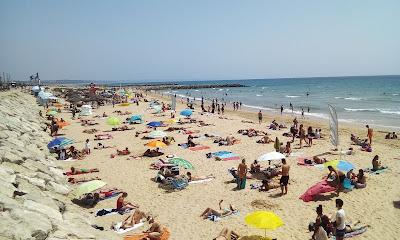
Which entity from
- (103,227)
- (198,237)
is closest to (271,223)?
(198,237)

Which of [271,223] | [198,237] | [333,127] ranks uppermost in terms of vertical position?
[333,127]

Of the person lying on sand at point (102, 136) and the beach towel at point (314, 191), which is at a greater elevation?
the beach towel at point (314, 191)

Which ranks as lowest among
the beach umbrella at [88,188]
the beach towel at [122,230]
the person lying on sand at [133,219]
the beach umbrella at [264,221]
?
the beach towel at [122,230]

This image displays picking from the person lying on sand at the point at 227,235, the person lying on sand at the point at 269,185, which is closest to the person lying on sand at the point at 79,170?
the person lying on sand at the point at 269,185

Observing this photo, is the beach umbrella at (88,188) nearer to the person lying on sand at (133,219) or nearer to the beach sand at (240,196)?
the beach sand at (240,196)

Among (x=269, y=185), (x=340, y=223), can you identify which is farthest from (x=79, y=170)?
(x=340, y=223)

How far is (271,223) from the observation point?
307 inches

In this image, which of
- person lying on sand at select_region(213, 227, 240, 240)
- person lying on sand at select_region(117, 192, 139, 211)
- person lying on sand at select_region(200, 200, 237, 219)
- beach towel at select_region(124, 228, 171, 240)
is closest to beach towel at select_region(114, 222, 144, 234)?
beach towel at select_region(124, 228, 171, 240)

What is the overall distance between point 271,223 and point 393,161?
1150 cm

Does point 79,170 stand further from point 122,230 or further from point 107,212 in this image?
point 122,230

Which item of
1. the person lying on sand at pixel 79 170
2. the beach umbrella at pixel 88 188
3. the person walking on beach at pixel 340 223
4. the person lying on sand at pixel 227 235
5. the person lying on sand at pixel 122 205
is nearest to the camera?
the person walking on beach at pixel 340 223

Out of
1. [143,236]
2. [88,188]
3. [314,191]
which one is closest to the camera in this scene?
[143,236]

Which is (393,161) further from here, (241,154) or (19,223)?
(19,223)

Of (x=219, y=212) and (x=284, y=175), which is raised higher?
(x=284, y=175)
